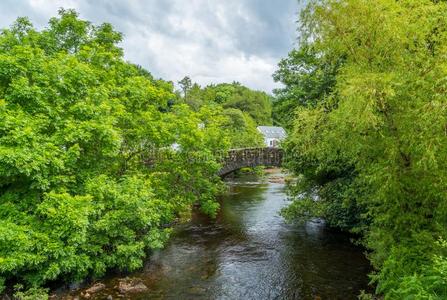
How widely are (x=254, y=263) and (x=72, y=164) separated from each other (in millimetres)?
8943

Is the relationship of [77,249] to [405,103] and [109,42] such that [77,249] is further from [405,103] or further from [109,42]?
[109,42]

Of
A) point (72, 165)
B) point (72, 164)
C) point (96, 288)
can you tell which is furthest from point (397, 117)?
point (96, 288)

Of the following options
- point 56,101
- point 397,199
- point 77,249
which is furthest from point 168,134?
point 397,199

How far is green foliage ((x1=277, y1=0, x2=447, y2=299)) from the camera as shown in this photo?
262 inches

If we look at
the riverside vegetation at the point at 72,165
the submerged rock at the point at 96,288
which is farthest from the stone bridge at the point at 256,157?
the submerged rock at the point at 96,288

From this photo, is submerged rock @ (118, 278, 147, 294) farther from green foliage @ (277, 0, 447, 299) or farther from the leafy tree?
the leafy tree

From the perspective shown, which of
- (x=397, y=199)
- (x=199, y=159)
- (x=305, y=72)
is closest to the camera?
(x=397, y=199)

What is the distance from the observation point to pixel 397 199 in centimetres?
793

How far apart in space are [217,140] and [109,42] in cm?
875

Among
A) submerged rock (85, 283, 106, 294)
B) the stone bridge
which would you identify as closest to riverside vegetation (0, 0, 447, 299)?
submerged rock (85, 283, 106, 294)

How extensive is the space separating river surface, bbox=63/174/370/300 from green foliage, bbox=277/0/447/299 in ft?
15.3

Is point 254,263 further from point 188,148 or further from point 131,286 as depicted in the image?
point 188,148

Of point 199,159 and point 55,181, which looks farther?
point 199,159

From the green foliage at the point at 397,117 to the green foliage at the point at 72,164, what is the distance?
755 centimetres
